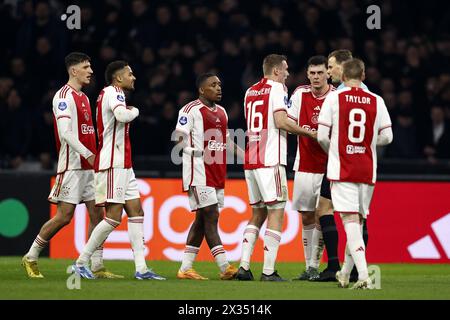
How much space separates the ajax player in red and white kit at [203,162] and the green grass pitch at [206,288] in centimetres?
43

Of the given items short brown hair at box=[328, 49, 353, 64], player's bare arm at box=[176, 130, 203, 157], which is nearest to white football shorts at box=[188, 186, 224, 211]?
player's bare arm at box=[176, 130, 203, 157]

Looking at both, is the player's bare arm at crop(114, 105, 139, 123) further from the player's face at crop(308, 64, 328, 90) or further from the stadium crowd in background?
the stadium crowd in background

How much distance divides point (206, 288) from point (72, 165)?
2.37 m

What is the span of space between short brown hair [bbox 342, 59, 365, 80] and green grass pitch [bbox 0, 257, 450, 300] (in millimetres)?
1922

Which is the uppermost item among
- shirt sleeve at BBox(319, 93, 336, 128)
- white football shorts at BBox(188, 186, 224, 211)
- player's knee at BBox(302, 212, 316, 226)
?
shirt sleeve at BBox(319, 93, 336, 128)

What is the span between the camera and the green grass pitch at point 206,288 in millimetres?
9133

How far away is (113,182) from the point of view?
11.0 meters

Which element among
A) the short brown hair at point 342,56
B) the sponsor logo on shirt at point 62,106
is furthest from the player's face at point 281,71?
the sponsor logo on shirt at point 62,106

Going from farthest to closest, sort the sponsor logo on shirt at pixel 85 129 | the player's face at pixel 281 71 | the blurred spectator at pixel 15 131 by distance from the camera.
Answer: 1. the blurred spectator at pixel 15 131
2. the sponsor logo on shirt at pixel 85 129
3. the player's face at pixel 281 71

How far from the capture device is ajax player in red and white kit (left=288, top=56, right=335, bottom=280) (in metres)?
11.3

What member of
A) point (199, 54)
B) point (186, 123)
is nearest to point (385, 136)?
point (186, 123)

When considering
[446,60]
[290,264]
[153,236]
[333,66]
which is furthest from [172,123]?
[333,66]

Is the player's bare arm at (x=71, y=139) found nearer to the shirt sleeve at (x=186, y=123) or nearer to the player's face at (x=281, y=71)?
the shirt sleeve at (x=186, y=123)

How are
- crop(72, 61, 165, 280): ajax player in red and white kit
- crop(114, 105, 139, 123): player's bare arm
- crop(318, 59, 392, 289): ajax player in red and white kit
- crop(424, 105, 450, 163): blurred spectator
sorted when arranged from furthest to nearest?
crop(424, 105, 450, 163): blurred spectator < crop(72, 61, 165, 280): ajax player in red and white kit < crop(114, 105, 139, 123): player's bare arm < crop(318, 59, 392, 289): ajax player in red and white kit
